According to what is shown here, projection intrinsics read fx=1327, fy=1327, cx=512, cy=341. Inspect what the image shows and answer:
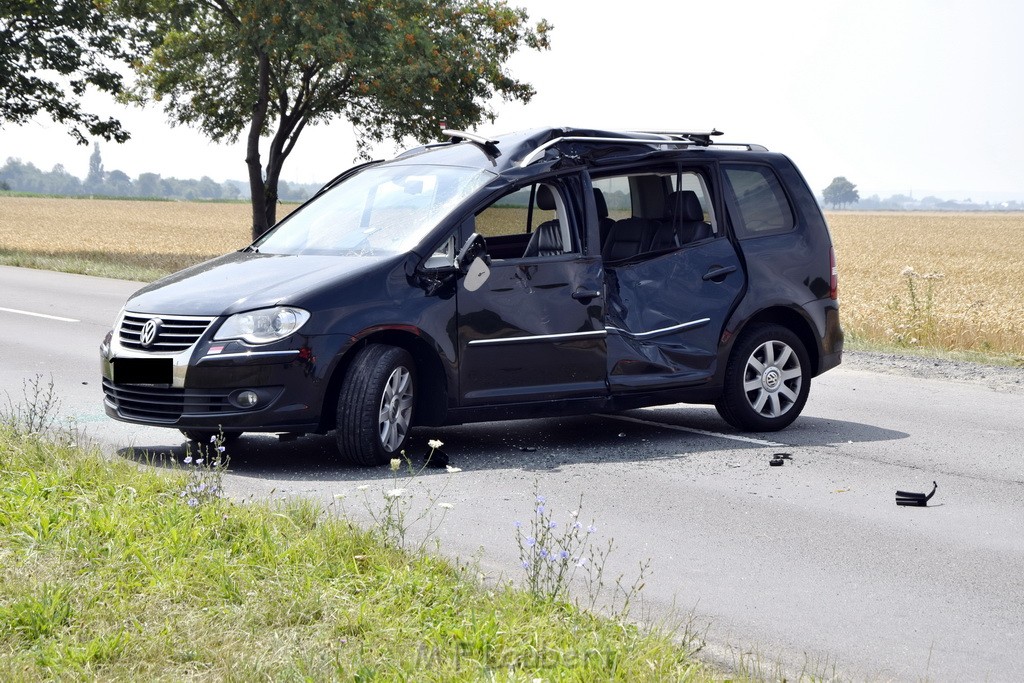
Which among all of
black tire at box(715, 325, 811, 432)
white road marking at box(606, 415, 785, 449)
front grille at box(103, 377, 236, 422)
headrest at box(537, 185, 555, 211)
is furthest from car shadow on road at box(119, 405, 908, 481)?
headrest at box(537, 185, 555, 211)

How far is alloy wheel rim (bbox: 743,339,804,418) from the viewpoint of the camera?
9312 millimetres

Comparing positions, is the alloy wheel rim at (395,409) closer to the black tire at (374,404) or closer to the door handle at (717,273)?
the black tire at (374,404)

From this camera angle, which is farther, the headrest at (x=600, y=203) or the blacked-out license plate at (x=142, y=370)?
the headrest at (x=600, y=203)

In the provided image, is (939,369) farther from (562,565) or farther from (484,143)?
(562,565)

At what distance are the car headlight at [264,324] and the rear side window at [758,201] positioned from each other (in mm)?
3481

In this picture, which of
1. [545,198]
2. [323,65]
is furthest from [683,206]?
[323,65]

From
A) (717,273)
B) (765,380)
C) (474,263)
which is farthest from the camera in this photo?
(765,380)

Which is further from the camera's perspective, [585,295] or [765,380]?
[765,380]

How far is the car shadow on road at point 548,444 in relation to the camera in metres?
7.95

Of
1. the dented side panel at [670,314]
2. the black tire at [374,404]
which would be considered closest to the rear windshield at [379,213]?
the black tire at [374,404]

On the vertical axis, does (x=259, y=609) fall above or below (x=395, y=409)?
below

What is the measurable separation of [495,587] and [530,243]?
12.8 feet

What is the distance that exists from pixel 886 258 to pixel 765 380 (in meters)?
51.1

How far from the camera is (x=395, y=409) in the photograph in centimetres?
776
